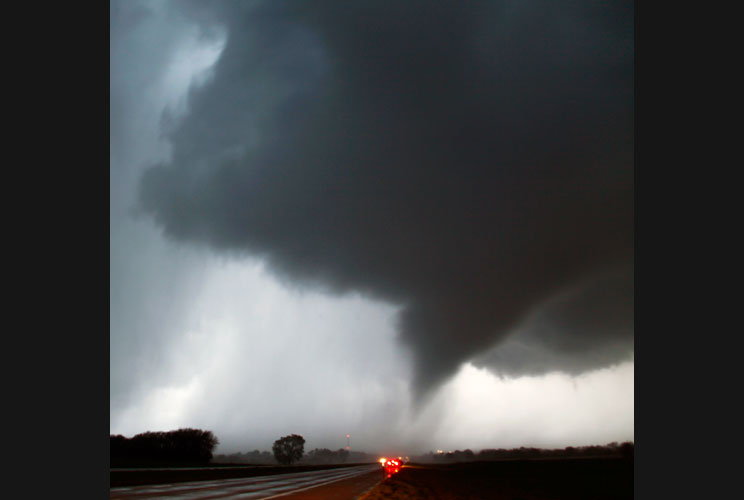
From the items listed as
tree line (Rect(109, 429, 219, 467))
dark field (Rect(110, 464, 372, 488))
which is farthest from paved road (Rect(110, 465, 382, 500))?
tree line (Rect(109, 429, 219, 467))

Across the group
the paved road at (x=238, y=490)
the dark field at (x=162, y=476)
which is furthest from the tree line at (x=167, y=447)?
the paved road at (x=238, y=490)

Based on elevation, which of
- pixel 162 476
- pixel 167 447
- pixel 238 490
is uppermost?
pixel 238 490

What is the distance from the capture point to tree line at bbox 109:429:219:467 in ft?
342

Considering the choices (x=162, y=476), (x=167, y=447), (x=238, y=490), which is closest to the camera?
(x=238, y=490)

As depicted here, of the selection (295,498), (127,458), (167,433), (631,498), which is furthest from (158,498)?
(167,433)

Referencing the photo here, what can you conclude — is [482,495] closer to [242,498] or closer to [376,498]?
[376,498]

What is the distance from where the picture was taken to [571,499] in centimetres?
3525

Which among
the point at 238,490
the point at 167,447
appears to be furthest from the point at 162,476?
the point at 167,447

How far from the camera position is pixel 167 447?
113188mm

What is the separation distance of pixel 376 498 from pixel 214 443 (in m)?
111

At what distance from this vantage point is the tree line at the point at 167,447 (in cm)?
10431

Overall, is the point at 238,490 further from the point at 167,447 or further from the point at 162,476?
the point at 167,447

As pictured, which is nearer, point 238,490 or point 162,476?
point 238,490
